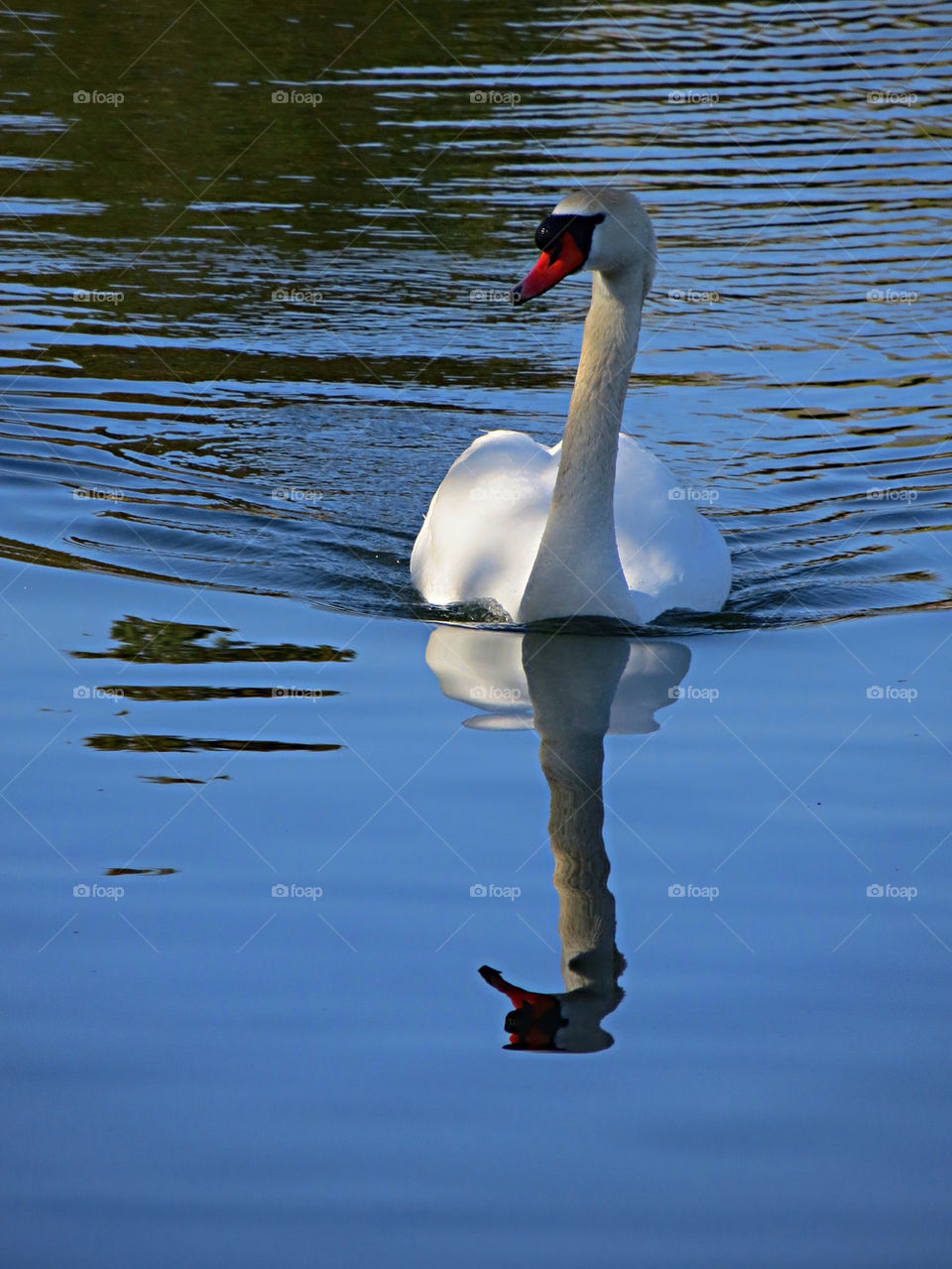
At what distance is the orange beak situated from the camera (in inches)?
253

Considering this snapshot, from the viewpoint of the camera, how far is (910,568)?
845 centimetres

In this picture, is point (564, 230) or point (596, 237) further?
point (596, 237)

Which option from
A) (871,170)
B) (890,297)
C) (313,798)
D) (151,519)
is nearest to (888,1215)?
(313,798)

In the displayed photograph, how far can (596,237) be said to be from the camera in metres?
6.87

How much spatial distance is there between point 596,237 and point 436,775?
7.40ft

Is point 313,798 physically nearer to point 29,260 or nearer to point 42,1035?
point 42,1035

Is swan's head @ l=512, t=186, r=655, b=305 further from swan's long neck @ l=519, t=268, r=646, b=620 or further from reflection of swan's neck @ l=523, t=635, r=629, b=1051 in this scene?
reflection of swan's neck @ l=523, t=635, r=629, b=1051

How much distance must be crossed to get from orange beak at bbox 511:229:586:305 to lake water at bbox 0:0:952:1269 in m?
1.40

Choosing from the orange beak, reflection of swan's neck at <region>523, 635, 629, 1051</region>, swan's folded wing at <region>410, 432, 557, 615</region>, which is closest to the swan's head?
the orange beak

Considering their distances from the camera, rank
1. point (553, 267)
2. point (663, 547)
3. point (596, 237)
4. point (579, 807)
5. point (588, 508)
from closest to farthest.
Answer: point (579, 807)
point (553, 267)
point (596, 237)
point (588, 508)
point (663, 547)

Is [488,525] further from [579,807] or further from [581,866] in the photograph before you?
[581,866]

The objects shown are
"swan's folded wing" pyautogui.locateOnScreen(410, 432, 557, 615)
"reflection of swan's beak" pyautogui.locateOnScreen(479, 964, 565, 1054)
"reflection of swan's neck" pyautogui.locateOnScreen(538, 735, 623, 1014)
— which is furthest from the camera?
"swan's folded wing" pyautogui.locateOnScreen(410, 432, 557, 615)

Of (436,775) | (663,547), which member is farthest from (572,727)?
(663,547)

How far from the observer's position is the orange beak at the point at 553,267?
642 cm
